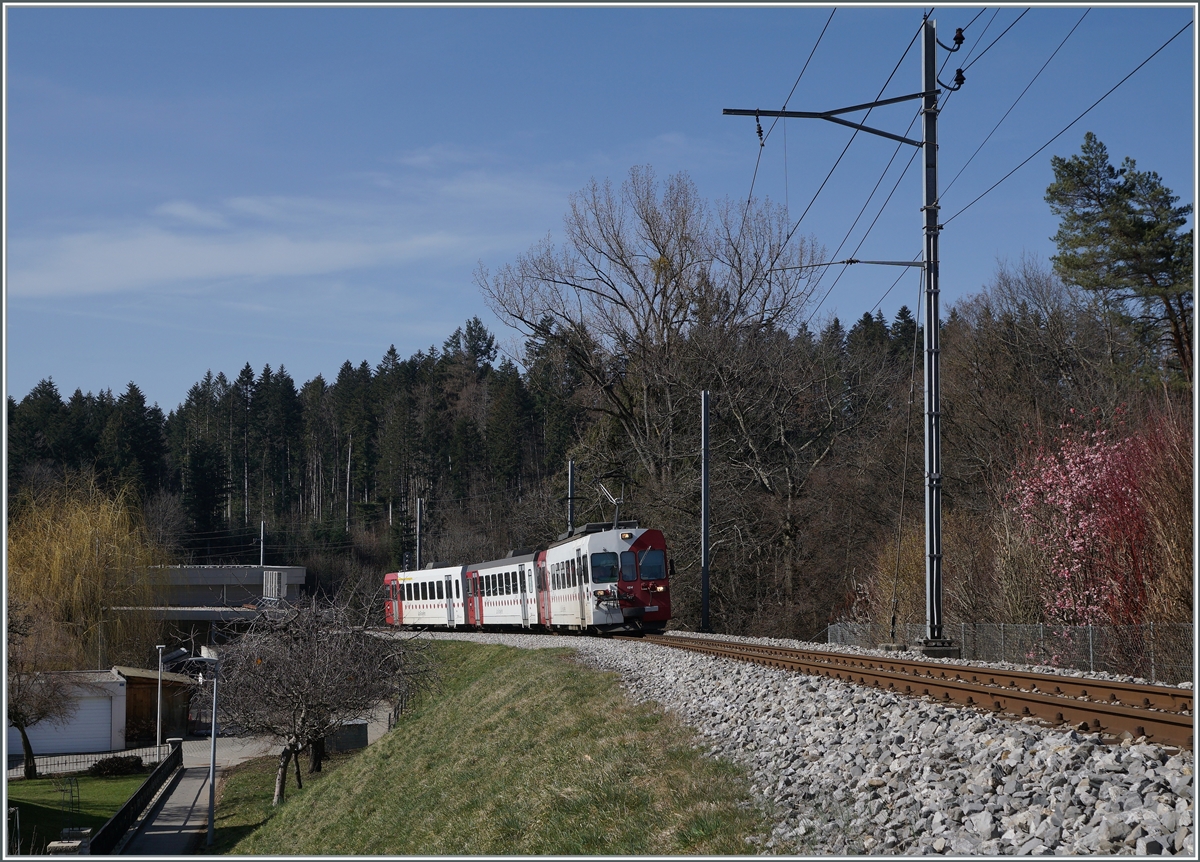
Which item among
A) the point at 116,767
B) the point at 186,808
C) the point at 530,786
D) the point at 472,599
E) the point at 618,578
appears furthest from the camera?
the point at 472,599

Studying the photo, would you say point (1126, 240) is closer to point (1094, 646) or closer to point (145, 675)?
point (1094, 646)

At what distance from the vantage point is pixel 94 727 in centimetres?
4519

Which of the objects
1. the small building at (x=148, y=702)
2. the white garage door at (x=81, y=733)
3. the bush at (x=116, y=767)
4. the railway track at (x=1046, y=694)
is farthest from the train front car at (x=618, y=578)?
the white garage door at (x=81, y=733)

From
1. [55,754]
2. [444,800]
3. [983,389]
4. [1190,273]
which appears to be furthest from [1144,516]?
[55,754]

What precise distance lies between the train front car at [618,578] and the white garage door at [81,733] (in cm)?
2632

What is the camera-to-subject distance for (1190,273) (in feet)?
107

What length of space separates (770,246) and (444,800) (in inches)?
1232

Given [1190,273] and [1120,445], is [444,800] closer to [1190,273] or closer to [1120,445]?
[1120,445]

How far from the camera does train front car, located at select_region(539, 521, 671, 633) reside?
28.0 metres

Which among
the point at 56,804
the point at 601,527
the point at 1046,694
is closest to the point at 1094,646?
the point at 1046,694

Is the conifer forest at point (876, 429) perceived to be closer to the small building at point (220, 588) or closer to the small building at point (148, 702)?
the small building at point (148, 702)

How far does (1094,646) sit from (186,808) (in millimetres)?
26813

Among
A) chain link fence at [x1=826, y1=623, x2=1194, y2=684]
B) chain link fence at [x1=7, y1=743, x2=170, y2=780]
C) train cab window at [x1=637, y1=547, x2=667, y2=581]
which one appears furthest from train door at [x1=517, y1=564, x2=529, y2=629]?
chain link fence at [x1=826, y1=623, x2=1194, y2=684]

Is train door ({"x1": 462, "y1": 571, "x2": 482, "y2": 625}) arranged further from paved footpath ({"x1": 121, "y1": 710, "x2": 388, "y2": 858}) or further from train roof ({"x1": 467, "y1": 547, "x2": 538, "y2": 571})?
paved footpath ({"x1": 121, "y1": 710, "x2": 388, "y2": 858})
